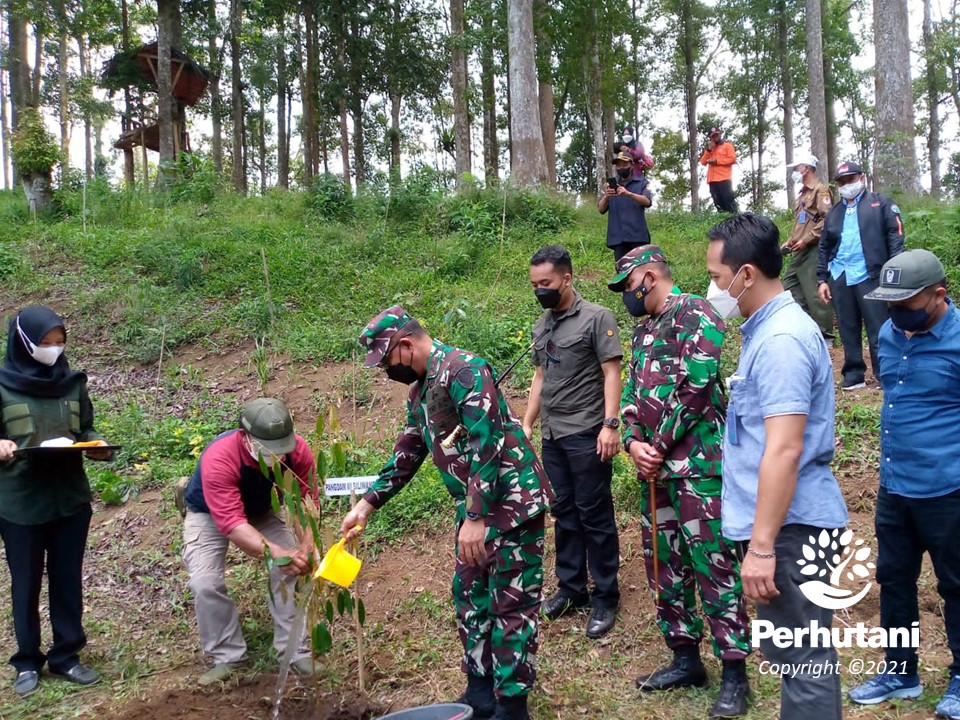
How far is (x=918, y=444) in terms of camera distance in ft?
9.21

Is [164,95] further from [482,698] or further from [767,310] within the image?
[767,310]

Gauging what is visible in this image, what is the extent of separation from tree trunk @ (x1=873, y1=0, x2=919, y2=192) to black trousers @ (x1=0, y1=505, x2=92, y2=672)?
1118cm

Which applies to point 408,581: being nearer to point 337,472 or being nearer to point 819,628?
point 337,472

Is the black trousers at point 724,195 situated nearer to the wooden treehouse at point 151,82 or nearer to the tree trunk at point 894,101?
the tree trunk at point 894,101

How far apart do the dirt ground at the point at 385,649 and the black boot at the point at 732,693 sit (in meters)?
0.09

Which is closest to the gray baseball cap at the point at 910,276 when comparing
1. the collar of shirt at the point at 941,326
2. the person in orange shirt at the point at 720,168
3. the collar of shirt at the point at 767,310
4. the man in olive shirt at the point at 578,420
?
the collar of shirt at the point at 941,326

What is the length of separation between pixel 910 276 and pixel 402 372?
195 cm

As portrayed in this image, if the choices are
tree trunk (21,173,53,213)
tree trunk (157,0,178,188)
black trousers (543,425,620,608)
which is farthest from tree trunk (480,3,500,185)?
black trousers (543,425,620,608)

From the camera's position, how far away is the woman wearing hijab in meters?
3.60

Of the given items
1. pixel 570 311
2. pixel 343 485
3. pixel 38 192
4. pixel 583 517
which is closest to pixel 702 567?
pixel 583 517

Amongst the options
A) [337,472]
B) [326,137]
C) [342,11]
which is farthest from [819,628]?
[326,137]

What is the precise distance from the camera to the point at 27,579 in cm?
363

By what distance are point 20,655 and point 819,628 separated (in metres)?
3.65

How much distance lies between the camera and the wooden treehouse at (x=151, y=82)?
634 inches
